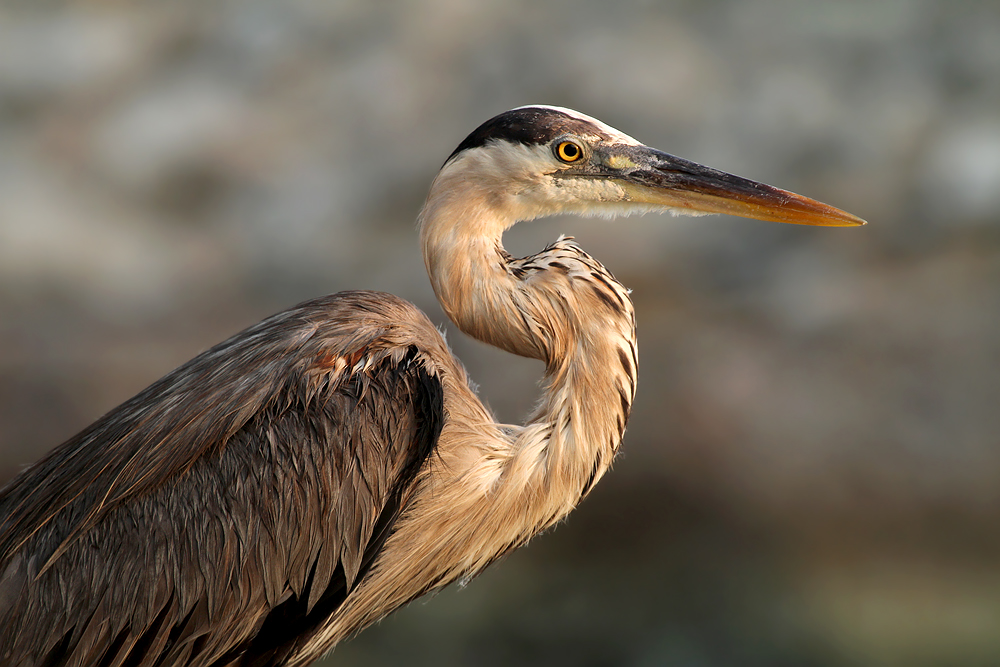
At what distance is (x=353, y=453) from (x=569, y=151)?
2.83 ft

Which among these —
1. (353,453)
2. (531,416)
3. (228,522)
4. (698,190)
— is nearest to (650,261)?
(698,190)

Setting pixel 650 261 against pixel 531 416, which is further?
pixel 650 261

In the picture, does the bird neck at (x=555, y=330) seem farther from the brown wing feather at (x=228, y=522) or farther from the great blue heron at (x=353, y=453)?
the brown wing feather at (x=228, y=522)

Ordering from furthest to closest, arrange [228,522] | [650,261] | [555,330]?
[650,261] < [555,330] < [228,522]

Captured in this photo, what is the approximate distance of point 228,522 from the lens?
1.75 metres

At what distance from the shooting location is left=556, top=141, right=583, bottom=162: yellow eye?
6.41 feet

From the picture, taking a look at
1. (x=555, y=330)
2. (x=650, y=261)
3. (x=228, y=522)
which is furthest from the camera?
(x=650, y=261)

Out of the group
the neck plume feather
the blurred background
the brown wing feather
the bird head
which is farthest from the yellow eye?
the blurred background

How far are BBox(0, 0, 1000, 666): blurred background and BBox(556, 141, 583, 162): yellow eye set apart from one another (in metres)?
2.70

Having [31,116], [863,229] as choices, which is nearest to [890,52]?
[863,229]

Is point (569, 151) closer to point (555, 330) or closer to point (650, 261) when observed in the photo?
point (555, 330)

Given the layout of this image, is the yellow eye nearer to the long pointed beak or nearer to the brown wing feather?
the long pointed beak

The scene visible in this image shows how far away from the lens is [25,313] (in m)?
5.02

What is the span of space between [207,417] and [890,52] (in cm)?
486
